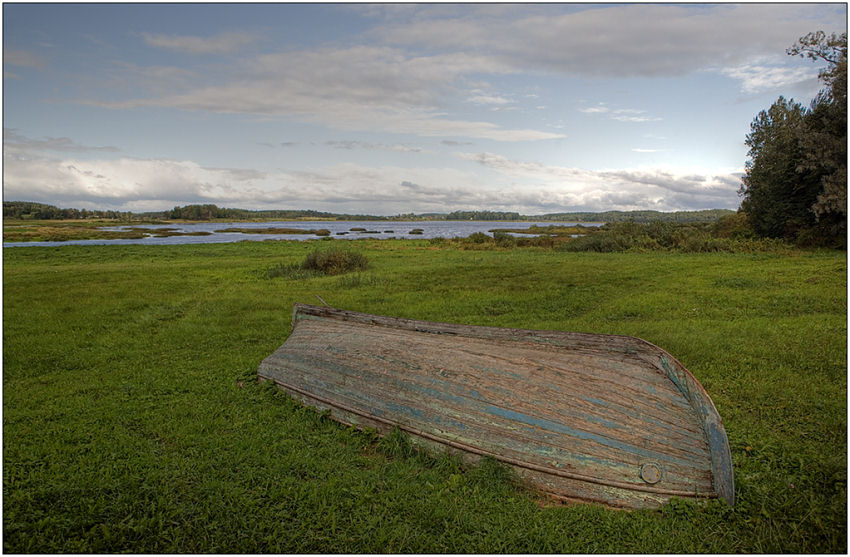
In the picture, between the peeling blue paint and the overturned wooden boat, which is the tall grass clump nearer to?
the overturned wooden boat

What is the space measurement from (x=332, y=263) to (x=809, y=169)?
26.3 meters

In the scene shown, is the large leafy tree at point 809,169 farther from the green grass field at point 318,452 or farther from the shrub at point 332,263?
the shrub at point 332,263

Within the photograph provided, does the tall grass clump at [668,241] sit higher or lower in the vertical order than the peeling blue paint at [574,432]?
higher

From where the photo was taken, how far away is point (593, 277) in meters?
17.6

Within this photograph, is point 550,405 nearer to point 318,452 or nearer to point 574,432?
point 574,432

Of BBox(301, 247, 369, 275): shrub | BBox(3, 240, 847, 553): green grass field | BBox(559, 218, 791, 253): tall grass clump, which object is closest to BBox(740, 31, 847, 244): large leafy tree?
BBox(559, 218, 791, 253): tall grass clump

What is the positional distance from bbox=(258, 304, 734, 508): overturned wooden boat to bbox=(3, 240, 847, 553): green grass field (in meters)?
0.23

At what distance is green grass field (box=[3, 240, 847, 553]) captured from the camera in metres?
3.81

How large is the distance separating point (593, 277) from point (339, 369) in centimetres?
1383

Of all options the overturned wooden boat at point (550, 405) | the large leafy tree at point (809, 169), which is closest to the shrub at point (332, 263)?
the overturned wooden boat at point (550, 405)

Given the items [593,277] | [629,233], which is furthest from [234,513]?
[629,233]

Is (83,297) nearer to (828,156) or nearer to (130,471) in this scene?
(130,471)

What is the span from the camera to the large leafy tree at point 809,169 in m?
23.0

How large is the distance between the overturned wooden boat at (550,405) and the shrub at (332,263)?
15.8m
